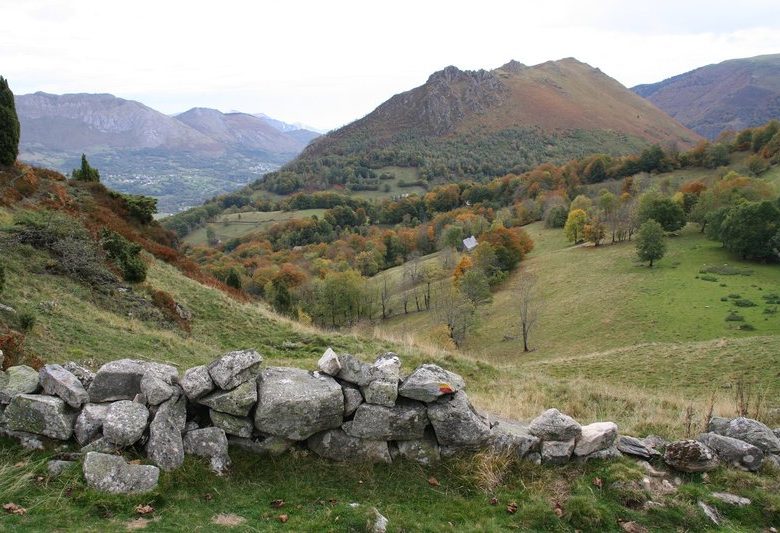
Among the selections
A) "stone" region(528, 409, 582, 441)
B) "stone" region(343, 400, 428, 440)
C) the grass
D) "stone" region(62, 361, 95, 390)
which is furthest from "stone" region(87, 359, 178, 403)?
the grass

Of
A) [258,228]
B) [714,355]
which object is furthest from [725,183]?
[258,228]

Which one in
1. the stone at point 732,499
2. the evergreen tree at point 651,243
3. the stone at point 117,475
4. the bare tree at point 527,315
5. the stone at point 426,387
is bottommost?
the bare tree at point 527,315

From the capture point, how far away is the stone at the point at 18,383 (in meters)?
8.75

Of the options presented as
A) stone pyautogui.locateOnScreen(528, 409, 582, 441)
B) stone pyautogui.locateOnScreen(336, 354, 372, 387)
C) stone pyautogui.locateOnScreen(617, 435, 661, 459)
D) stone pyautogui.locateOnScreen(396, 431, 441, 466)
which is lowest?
stone pyautogui.locateOnScreen(617, 435, 661, 459)

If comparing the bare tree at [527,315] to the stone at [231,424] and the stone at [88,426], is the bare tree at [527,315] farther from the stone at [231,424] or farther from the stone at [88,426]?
the stone at [88,426]

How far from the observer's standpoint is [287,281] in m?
75.9

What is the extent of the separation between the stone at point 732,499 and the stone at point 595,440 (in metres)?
1.85

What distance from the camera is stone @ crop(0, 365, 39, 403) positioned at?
8750mm

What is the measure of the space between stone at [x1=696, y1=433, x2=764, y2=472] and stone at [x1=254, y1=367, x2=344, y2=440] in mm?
7524

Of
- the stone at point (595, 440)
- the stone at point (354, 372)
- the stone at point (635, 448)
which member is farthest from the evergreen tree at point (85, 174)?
the stone at point (635, 448)

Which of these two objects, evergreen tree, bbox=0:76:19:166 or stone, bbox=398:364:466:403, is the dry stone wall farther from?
evergreen tree, bbox=0:76:19:166

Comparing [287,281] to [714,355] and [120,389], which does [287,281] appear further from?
[120,389]

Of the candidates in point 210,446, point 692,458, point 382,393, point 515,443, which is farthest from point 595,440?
point 210,446

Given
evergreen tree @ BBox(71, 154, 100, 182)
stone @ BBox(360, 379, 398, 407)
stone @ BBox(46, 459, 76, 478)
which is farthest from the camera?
evergreen tree @ BBox(71, 154, 100, 182)
